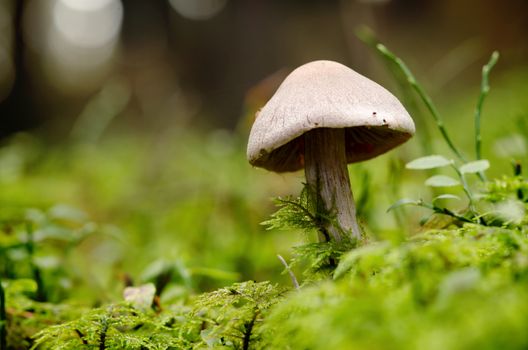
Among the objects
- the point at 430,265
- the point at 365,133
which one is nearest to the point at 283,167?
the point at 365,133

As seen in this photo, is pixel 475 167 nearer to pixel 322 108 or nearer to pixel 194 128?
pixel 322 108

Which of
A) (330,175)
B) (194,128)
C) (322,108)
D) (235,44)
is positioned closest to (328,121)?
(322,108)

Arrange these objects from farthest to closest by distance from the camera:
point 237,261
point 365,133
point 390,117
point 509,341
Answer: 1. point 237,261
2. point 365,133
3. point 390,117
4. point 509,341

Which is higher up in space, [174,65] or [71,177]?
[174,65]

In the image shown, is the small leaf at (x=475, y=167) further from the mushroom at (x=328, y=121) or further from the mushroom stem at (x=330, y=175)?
the mushroom stem at (x=330, y=175)

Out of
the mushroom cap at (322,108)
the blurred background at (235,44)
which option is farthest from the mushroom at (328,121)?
the blurred background at (235,44)

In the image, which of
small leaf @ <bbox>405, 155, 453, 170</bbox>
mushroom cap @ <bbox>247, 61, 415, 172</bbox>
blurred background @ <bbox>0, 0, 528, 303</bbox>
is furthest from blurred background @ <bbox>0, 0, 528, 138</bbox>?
mushroom cap @ <bbox>247, 61, 415, 172</bbox>

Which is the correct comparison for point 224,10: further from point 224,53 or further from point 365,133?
point 365,133
